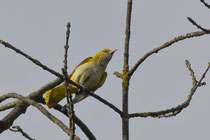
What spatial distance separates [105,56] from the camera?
6.41 metres

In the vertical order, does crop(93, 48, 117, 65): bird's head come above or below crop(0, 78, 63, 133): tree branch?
above

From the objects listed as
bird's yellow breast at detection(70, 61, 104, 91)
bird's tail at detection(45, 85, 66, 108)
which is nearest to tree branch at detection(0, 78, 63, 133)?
bird's tail at detection(45, 85, 66, 108)

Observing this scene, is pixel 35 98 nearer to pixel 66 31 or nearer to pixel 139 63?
pixel 139 63

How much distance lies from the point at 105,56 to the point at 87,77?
841mm

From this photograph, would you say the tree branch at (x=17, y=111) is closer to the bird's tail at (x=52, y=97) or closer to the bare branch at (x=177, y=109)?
the bird's tail at (x=52, y=97)

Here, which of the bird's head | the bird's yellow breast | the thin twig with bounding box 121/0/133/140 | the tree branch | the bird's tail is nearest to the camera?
the thin twig with bounding box 121/0/133/140

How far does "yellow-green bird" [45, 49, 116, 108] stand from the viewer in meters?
4.98

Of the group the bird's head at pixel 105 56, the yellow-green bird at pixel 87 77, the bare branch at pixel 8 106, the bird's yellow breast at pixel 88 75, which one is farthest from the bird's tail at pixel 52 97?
the bird's head at pixel 105 56

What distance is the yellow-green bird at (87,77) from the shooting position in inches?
196

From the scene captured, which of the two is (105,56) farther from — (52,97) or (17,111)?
(17,111)

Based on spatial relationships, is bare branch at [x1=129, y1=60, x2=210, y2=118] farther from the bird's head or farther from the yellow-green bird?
the bird's head

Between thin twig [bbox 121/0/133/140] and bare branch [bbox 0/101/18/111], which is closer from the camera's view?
thin twig [bbox 121/0/133/140]

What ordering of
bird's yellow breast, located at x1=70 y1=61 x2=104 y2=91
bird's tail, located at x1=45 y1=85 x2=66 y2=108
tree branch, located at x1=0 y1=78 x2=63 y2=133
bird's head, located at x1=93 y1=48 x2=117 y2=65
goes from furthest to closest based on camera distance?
1. bird's head, located at x1=93 y1=48 x2=117 y2=65
2. bird's yellow breast, located at x1=70 y1=61 x2=104 y2=91
3. bird's tail, located at x1=45 y1=85 x2=66 y2=108
4. tree branch, located at x1=0 y1=78 x2=63 y2=133

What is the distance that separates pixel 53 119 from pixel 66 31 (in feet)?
4.51
